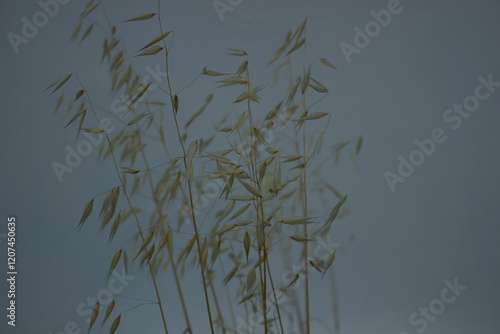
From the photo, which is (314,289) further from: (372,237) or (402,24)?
(402,24)

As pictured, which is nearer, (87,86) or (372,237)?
(87,86)

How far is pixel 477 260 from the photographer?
187cm

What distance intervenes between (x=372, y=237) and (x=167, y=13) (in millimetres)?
1033

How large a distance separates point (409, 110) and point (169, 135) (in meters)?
0.83

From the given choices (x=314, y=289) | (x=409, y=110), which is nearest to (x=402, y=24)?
(x=409, y=110)

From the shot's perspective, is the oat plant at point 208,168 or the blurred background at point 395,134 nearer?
the oat plant at point 208,168

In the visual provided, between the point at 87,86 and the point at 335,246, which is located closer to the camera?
the point at 87,86

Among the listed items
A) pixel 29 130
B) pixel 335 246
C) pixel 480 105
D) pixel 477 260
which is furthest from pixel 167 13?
pixel 477 260

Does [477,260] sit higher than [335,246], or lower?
lower

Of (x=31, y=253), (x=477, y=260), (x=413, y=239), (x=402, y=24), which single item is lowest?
(x=477, y=260)

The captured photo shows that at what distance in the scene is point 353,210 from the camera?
1864 millimetres

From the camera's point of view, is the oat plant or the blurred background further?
the blurred background

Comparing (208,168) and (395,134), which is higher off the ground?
(208,168)

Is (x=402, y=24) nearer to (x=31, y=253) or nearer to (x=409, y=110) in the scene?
(x=409, y=110)
